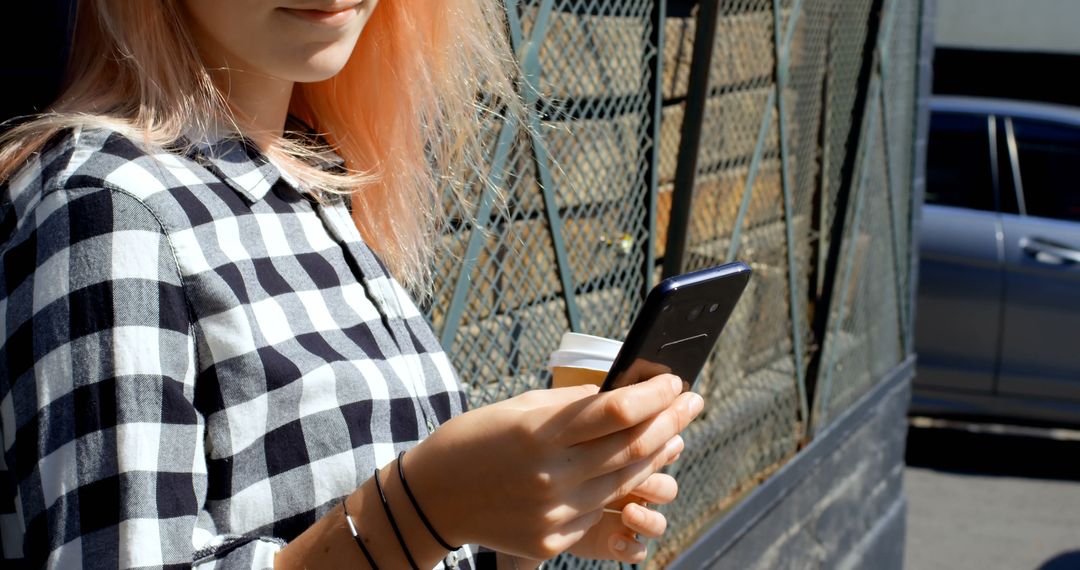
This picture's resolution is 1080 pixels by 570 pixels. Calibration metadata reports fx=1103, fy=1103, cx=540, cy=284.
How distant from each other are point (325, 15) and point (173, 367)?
394 mm

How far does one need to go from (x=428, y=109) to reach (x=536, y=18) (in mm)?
569

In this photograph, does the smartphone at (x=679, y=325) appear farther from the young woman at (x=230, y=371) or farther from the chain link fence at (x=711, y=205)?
the chain link fence at (x=711, y=205)

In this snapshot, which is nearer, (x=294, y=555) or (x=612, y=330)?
(x=294, y=555)

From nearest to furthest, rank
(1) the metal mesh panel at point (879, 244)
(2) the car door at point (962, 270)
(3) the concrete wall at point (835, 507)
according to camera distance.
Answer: (3) the concrete wall at point (835, 507), (1) the metal mesh panel at point (879, 244), (2) the car door at point (962, 270)

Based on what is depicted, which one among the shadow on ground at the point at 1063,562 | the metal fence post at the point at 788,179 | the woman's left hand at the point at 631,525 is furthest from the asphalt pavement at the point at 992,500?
the woman's left hand at the point at 631,525

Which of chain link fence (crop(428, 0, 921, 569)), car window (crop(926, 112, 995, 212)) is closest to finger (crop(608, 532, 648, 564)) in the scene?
chain link fence (crop(428, 0, 921, 569))

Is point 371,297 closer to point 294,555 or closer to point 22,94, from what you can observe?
point 294,555

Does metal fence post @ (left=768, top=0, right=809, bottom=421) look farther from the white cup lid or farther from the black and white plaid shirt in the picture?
the black and white plaid shirt

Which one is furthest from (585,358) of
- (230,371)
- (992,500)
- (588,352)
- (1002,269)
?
(992,500)

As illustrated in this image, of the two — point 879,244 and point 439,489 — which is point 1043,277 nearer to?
point 879,244

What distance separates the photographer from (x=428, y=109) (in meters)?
1.43

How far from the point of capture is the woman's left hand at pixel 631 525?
3.79 ft

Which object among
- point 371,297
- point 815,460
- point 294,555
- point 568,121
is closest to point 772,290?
point 815,460

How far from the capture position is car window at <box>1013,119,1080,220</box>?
5668 mm
